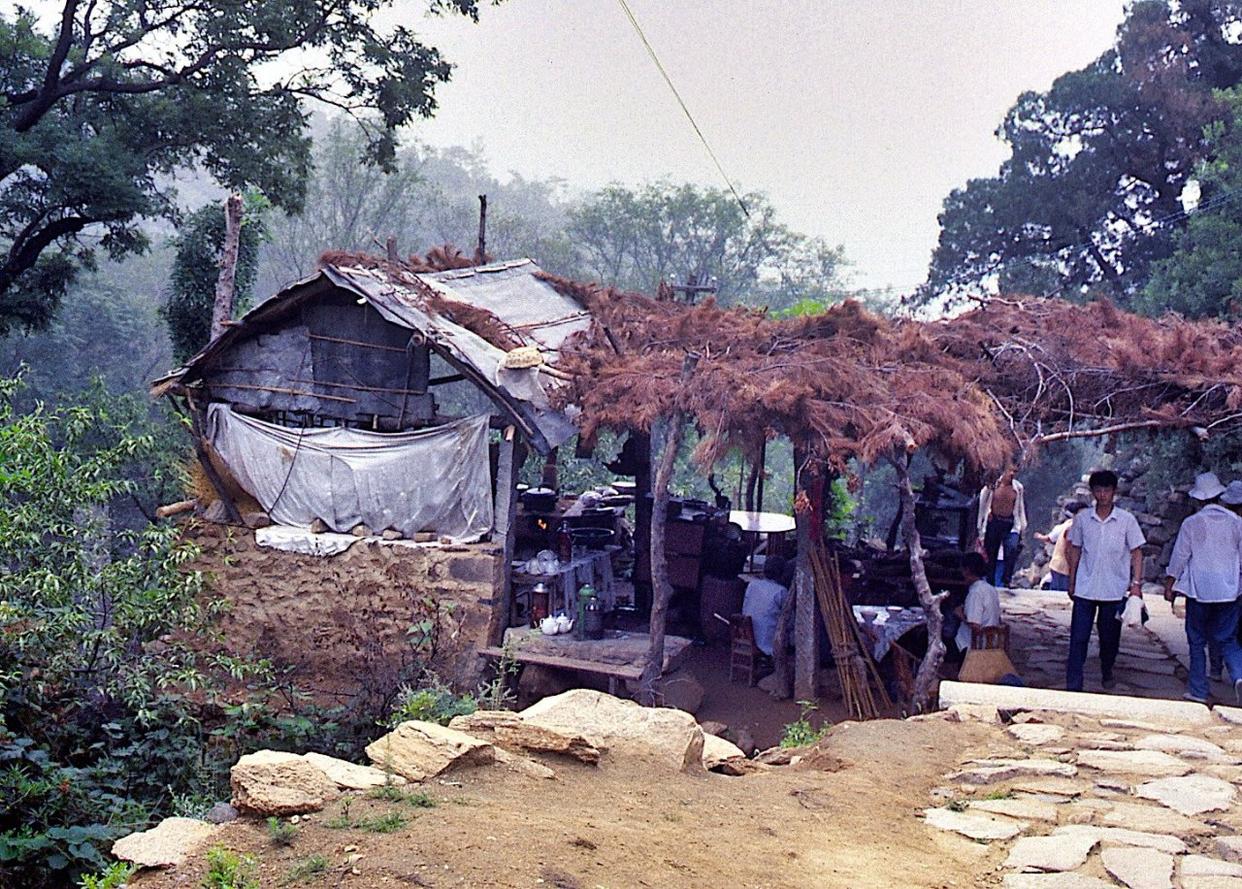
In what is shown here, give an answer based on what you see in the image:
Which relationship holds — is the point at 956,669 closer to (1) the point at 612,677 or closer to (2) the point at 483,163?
(1) the point at 612,677

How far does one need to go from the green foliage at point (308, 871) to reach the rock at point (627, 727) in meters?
1.61

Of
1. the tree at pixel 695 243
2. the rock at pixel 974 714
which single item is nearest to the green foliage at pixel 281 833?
the rock at pixel 974 714

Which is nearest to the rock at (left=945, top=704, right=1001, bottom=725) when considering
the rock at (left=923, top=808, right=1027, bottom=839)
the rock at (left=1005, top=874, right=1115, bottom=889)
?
the rock at (left=923, top=808, right=1027, bottom=839)

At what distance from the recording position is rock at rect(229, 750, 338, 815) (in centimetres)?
363

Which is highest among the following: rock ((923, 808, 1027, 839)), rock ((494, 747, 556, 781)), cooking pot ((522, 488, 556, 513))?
cooking pot ((522, 488, 556, 513))

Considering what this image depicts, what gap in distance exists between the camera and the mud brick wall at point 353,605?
33.1 feet

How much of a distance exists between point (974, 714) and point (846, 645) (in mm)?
3383

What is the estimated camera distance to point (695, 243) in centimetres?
3219

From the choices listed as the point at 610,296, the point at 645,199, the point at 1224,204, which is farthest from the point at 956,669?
the point at 645,199

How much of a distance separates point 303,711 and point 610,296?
566 centimetres

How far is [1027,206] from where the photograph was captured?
69.1 ft

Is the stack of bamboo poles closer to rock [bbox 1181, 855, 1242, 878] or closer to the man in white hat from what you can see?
the man in white hat

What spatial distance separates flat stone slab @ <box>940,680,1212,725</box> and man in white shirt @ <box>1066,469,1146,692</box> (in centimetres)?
138

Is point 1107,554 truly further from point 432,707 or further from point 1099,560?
point 432,707
